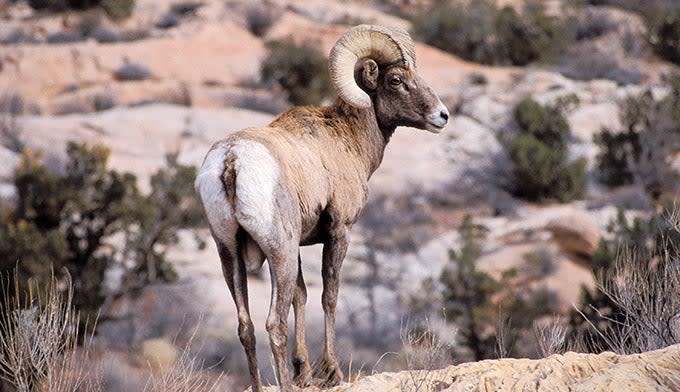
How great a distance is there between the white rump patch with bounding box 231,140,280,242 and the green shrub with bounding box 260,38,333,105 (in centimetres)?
2689

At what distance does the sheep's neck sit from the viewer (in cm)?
941

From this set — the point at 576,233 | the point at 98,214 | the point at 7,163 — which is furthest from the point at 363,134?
the point at 7,163

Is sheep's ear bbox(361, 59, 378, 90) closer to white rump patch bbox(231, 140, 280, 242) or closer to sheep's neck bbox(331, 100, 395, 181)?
sheep's neck bbox(331, 100, 395, 181)

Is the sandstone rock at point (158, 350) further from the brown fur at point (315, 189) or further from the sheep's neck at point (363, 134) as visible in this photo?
the brown fur at point (315, 189)

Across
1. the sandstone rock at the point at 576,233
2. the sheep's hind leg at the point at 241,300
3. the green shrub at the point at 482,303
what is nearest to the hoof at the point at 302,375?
the sheep's hind leg at the point at 241,300

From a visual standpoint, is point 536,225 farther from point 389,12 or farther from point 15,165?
point 389,12

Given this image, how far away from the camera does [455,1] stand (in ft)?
163

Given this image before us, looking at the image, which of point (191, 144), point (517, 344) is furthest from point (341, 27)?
point (517, 344)

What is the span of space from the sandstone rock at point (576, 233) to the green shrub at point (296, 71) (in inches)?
416

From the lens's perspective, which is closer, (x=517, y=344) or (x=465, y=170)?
(x=517, y=344)

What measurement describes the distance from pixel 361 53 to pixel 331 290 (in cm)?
196

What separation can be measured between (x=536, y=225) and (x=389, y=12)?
2522 centimetres

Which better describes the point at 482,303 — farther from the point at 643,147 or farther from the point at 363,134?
the point at 363,134

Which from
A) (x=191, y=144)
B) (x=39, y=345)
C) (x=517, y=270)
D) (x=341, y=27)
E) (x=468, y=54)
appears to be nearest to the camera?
(x=39, y=345)
